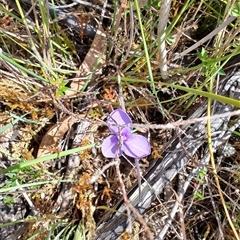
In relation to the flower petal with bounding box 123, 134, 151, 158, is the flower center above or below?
above

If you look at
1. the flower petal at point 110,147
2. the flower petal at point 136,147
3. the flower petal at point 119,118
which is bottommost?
the flower petal at point 136,147

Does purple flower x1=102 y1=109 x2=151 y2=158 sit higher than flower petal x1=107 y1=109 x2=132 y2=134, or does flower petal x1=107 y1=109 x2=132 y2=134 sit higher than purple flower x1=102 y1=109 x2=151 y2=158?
flower petal x1=107 y1=109 x2=132 y2=134

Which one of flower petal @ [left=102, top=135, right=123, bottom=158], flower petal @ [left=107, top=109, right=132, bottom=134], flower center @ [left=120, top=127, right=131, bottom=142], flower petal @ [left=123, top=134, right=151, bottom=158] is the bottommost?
flower petal @ [left=123, top=134, right=151, bottom=158]

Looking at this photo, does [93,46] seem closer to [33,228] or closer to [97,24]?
[97,24]

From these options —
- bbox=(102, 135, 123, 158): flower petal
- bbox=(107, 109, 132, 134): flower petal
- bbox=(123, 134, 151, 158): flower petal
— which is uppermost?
bbox=(107, 109, 132, 134): flower petal

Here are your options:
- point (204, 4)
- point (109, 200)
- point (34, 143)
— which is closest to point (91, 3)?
point (204, 4)
